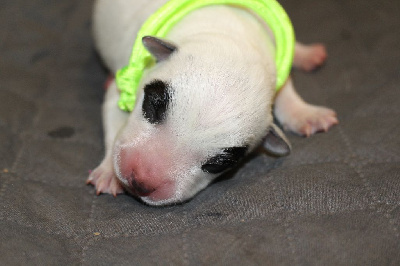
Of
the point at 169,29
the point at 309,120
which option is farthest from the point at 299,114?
the point at 169,29

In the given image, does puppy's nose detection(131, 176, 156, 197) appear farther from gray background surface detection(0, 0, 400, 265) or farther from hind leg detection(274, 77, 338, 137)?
hind leg detection(274, 77, 338, 137)

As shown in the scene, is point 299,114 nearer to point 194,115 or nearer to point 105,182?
point 194,115

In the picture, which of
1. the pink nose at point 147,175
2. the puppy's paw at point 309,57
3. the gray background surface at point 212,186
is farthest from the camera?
the puppy's paw at point 309,57

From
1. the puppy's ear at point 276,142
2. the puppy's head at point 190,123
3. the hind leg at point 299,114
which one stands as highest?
the puppy's head at point 190,123

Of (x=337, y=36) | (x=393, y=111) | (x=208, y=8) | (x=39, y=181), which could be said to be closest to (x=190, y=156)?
(x=39, y=181)

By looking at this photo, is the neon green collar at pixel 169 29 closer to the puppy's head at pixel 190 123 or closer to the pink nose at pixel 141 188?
the puppy's head at pixel 190 123

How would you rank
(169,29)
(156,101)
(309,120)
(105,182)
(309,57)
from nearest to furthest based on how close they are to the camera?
(156,101) → (105,182) → (169,29) → (309,120) → (309,57)

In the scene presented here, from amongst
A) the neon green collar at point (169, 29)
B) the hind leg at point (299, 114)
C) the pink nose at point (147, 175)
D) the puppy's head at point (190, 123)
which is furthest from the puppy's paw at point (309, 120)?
the pink nose at point (147, 175)
